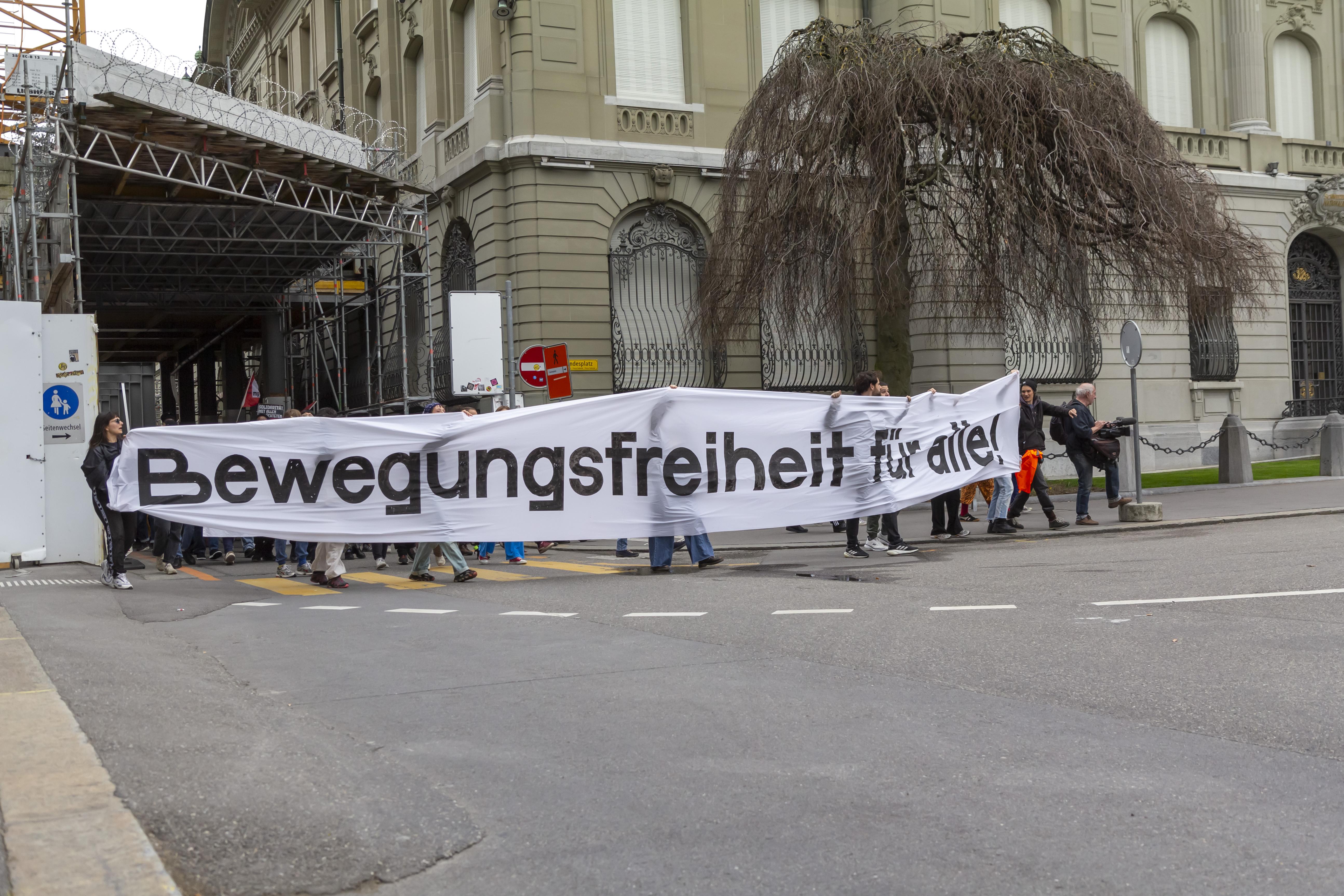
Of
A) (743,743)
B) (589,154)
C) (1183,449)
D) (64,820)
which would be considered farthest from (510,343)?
(1183,449)

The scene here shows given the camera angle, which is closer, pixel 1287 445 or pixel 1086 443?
pixel 1086 443

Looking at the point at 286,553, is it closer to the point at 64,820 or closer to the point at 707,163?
the point at 64,820

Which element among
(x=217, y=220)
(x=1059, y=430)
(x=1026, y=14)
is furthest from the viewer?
(x=1026, y=14)

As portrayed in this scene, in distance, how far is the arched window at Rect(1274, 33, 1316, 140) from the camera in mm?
34906

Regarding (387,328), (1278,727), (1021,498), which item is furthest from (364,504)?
(387,328)

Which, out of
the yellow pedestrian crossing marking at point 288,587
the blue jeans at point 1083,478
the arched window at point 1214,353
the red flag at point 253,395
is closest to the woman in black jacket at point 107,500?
the yellow pedestrian crossing marking at point 288,587

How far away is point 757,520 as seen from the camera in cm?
1366

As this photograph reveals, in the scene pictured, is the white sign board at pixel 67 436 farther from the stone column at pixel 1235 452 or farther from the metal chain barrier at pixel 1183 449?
the stone column at pixel 1235 452

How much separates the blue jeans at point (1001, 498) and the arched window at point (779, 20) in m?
15.5

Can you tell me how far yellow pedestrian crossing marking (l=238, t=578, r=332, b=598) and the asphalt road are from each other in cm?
208

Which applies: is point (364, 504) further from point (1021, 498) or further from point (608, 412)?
point (1021, 498)

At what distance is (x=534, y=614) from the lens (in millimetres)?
10117

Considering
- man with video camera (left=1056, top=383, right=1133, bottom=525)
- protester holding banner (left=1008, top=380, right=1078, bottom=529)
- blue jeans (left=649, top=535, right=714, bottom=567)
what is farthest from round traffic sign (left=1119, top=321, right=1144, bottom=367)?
blue jeans (left=649, top=535, right=714, bottom=567)

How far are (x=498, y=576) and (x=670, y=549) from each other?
1.89 metres
